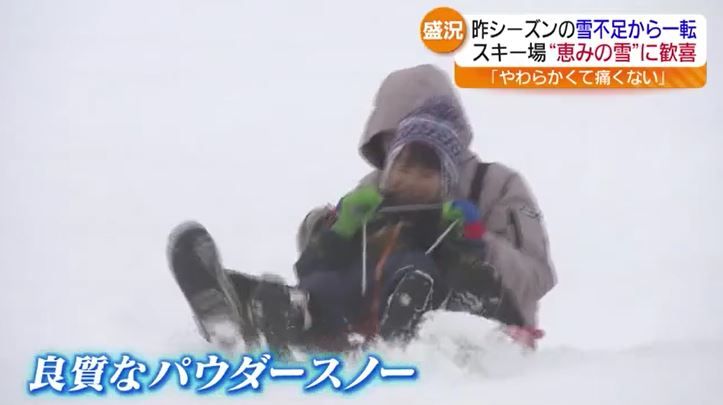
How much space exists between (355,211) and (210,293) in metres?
0.24

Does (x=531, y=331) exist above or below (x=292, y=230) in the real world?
below

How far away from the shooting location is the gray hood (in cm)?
176

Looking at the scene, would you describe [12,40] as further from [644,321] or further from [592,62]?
[644,321]

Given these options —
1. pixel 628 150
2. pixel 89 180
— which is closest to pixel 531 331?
pixel 628 150

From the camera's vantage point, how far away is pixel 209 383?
175cm

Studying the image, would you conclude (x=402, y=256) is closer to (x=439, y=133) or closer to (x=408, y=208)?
(x=408, y=208)

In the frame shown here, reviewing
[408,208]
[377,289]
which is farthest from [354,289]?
[408,208]

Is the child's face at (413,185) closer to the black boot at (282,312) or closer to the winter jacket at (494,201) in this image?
the winter jacket at (494,201)

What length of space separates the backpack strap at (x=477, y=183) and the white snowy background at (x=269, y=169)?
0.07 ft

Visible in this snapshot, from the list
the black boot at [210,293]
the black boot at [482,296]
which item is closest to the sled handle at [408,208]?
the black boot at [482,296]

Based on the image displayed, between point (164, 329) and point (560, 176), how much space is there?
0.64m

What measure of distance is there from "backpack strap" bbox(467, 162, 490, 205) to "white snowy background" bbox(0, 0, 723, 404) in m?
0.02

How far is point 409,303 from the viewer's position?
1.69m

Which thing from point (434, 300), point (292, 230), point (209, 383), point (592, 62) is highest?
point (592, 62)
